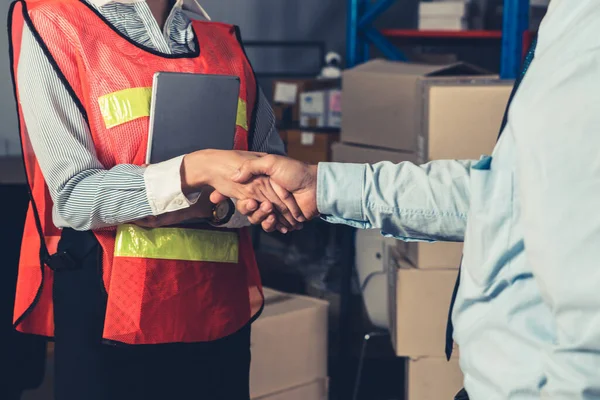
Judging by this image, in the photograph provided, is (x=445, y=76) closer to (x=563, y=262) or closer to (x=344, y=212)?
(x=344, y=212)

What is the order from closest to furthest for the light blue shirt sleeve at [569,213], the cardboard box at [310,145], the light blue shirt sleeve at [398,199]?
1. the light blue shirt sleeve at [569,213]
2. the light blue shirt sleeve at [398,199]
3. the cardboard box at [310,145]

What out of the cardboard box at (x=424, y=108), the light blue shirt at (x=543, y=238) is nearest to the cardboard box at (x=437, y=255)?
the cardboard box at (x=424, y=108)

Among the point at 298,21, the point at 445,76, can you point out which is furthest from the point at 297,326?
the point at 298,21

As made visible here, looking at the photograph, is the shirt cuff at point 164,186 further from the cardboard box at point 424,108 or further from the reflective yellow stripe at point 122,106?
the cardboard box at point 424,108

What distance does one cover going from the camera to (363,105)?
9.03 ft

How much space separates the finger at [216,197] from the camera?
141 centimetres

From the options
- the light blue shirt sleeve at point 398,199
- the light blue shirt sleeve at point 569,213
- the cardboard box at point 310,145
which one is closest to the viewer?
the light blue shirt sleeve at point 569,213

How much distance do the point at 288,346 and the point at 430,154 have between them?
609 millimetres

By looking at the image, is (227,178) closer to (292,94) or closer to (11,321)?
(11,321)

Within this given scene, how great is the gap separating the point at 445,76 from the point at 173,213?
129 cm

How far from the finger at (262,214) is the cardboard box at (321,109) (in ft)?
8.60

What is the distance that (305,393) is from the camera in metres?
2.24

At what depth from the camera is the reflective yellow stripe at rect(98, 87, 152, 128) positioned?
4.42 feet

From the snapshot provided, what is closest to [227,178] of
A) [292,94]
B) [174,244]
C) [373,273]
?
[174,244]
